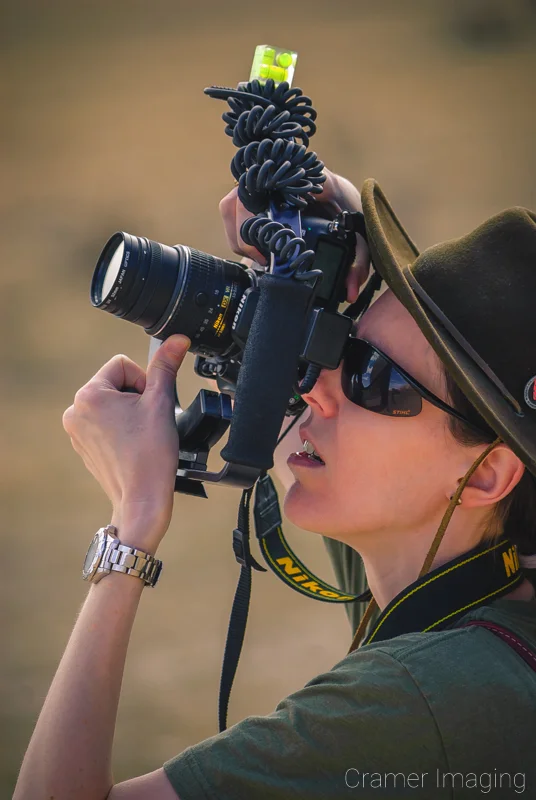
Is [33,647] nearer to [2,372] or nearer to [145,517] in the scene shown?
[2,372]

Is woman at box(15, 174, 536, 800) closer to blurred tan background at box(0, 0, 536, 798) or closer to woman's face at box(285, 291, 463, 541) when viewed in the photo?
woman's face at box(285, 291, 463, 541)

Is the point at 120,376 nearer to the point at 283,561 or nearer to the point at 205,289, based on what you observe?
the point at 205,289

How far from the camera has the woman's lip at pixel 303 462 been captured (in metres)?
1.15

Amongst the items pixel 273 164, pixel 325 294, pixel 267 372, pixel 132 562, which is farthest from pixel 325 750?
pixel 273 164

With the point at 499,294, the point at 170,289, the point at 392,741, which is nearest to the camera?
the point at 392,741

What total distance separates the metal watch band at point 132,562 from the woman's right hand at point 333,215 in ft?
1.18

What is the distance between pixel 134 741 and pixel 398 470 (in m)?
1.53

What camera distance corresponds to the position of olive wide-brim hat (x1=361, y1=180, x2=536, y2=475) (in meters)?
1.00

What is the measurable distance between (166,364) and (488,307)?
1.23 feet

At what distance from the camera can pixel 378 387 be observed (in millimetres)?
1091

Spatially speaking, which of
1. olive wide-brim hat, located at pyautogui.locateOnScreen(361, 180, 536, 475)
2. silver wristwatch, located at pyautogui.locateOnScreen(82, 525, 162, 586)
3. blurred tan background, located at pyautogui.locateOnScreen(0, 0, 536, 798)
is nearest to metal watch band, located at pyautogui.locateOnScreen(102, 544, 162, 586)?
silver wristwatch, located at pyautogui.locateOnScreen(82, 525, 162, 586)

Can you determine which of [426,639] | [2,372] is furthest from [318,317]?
[2,372]

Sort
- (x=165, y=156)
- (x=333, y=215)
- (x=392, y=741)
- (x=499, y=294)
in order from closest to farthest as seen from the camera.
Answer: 1. (x=392, y=741)
2. (x=499, y=294)
3. (x=333, y=215)
4. (x=165, y=156)

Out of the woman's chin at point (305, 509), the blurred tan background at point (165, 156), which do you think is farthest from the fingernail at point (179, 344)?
the blurred tan background at point (165, 156)
